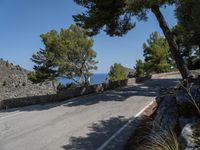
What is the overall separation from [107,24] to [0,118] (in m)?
10.6

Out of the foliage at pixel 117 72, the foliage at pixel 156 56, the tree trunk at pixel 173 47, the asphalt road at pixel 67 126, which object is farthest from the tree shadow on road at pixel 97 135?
the foliage at pixel 117 72

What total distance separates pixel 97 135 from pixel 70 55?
41.3 metres

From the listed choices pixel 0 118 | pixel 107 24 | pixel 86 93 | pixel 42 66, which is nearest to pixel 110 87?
pixel 86 93

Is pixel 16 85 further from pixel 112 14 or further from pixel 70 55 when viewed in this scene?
pixel 112 14

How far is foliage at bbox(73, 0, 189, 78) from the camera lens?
2000cm

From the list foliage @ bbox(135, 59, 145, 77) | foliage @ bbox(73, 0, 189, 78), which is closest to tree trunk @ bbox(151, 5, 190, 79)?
foliage @ bbox(73, 0, 189, 78)

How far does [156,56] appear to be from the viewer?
70000 mm

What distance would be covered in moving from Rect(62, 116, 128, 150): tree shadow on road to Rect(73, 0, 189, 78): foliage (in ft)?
29.8

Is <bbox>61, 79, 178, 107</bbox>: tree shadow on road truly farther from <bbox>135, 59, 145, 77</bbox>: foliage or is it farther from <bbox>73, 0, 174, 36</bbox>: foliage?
<bbox>135, 59, 145, 77</bbox>: foliage

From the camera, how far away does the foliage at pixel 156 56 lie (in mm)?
69312

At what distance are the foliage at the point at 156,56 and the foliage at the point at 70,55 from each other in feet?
71.3

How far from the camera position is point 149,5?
19.3 meters

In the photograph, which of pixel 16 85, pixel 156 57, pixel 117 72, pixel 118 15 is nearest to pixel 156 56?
pixel 156 57

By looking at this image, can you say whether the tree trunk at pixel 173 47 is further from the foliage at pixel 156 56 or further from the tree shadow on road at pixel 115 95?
the foliage at pixel 156 56
